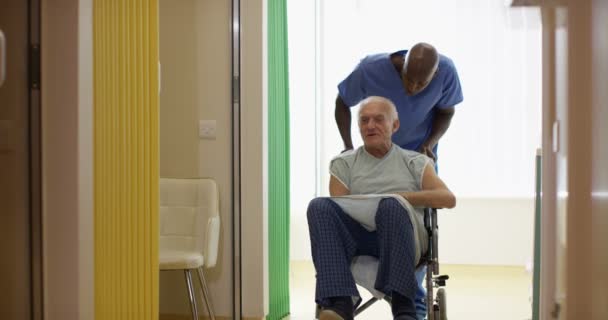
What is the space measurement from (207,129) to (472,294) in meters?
2.17

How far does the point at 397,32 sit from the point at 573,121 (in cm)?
502

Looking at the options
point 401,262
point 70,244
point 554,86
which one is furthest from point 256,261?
point 554,86

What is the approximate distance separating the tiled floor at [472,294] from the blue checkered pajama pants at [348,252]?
140cm

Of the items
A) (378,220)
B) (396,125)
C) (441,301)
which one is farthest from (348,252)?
(396,125)

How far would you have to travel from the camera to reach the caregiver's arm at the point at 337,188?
3090 mm

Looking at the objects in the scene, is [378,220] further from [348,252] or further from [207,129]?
[207,129]

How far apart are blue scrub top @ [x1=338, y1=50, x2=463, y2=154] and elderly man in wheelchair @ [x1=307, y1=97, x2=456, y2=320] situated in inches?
7.4

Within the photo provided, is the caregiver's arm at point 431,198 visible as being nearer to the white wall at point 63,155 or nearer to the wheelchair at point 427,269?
the wheelchair at point 427,269

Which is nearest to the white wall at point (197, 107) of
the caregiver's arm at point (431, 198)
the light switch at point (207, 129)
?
the light switch at point (207, 129)

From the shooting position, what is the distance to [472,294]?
4.81 m

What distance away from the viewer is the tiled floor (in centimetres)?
412

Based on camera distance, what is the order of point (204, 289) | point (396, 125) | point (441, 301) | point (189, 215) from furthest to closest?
point (189, 215), point (204, 289), point (396, 125), point (441, 301)

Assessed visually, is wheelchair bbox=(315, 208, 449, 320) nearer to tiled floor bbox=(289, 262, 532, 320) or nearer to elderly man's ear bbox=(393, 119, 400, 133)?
elderly man's ear bbox=(393, 119, 400, 133)

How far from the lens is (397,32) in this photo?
240 inches
